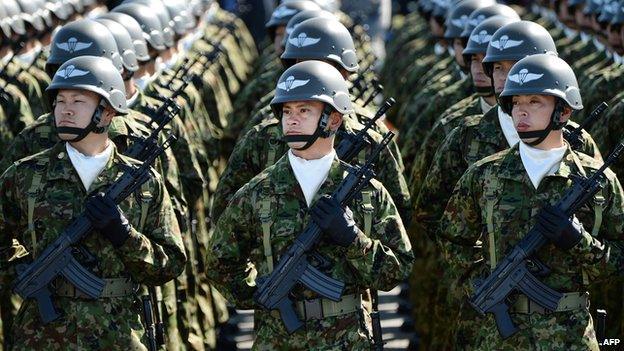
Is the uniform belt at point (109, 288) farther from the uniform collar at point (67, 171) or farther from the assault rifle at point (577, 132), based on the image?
the assault rifle at point (577, 132)

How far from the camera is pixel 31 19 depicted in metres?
16.0

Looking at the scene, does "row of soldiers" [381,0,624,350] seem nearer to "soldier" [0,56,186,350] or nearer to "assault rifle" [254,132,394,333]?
"assault rifle" [254,132,394,333]

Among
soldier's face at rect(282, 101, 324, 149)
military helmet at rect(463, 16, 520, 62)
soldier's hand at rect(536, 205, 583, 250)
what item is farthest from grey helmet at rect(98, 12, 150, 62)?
soldier's hand at rect(536, 205, 583, 250)

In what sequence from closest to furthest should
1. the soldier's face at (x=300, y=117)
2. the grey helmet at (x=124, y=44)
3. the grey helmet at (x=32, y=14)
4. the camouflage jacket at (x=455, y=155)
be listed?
the soldier's face at (x=300, y=117), the camouflage jacket at (x=455, y=155), the grey helmet at (x=124, y=44), the grey helmet at (x=32, y=14)

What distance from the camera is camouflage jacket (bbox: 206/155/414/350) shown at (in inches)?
336

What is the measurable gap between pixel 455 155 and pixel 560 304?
1.93 meters

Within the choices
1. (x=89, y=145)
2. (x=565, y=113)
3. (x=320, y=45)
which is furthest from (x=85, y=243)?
(x=320, y=45)

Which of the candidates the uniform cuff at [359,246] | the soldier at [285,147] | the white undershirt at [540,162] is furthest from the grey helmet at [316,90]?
the soldier at [285,147]

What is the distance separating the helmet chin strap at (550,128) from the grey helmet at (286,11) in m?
7.03

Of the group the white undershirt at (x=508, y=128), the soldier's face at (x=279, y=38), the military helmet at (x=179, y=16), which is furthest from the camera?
the military helmet at (x=179, y=16)

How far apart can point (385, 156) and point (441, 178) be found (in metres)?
0.43

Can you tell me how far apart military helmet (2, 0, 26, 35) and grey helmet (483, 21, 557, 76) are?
5.82 metres

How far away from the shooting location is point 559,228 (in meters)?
8.39

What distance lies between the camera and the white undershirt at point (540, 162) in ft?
28.8
